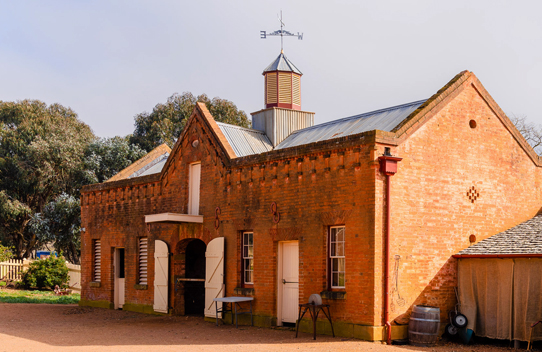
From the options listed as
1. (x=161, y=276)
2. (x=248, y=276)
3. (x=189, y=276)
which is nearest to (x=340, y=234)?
(x=248, y=276)

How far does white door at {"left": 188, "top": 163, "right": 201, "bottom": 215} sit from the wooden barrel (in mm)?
8068

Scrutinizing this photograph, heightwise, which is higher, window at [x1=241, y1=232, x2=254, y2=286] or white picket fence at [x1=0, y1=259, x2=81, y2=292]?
window at [x1=241, y1=232, x2=254, y2=286]

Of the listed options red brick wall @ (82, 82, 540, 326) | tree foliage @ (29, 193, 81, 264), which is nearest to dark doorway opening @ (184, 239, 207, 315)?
red brick wall @ (82, 82, 540, 326)

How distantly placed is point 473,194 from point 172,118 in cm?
3353

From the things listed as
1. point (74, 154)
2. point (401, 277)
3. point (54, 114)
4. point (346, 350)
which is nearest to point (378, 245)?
point (401, 277)

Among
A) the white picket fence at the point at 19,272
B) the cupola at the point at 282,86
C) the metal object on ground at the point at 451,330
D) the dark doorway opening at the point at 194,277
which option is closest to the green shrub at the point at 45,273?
the white picket fence at the point at 19,272

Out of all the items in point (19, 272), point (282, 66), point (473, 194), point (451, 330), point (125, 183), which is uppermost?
point (282, 66)

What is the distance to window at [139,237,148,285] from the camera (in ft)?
69.0

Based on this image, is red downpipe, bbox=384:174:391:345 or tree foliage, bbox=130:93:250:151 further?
tree foliage, bbox=130:93:250:151

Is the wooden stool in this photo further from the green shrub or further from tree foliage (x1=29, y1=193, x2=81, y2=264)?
tree foliage (x1=29, y1=193, x2=81, y2=264)

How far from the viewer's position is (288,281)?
51.6 feet

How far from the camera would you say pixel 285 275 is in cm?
1581

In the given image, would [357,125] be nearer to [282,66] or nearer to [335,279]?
[335,279]

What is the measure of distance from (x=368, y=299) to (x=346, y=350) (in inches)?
56.1
